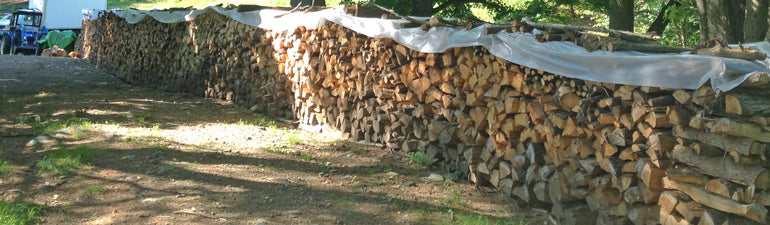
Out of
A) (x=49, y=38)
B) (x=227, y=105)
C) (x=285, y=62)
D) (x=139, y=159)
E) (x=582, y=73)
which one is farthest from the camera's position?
(x=49, y=38)

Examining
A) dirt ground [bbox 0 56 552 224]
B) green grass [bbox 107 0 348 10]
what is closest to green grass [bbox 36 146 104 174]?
dirt ground [bbox 0 56 552 224]

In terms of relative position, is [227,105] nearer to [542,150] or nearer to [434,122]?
[434,122]

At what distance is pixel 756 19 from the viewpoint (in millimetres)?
7805

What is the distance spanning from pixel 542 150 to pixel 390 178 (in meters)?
1.38

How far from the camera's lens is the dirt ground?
4.53 metres

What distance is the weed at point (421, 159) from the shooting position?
581 centimetres

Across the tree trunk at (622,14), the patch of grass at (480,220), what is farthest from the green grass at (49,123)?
the tree trunk at (622,14)

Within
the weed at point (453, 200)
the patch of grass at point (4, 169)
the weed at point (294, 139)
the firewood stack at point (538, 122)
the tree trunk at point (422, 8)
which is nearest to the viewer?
the firewood stack at point (538, 122)

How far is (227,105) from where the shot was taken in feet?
31.2

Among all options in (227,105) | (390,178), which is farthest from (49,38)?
(390,178)

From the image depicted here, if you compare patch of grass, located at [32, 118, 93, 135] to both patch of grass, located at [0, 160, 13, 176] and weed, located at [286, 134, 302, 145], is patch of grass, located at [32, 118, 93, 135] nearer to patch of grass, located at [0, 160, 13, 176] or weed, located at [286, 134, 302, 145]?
patch of grass, located at [0, 160, 13, 176]

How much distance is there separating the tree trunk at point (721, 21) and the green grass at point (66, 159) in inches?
273

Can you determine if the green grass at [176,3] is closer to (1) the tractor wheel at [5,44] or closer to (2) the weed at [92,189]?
(1) the tractor wheel at [5,44]

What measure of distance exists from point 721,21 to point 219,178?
20.1 ft
